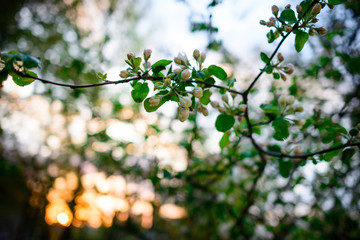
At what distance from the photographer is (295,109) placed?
0.82m

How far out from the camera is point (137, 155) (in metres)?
2.62

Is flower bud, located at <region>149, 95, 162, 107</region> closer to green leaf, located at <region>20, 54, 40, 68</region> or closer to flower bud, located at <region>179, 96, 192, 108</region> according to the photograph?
flower bud, located at <region>179, 96, 192, 108</region>

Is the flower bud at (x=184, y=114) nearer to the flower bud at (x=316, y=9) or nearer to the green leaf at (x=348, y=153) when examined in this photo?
the flower bud at (x=316, y=9)

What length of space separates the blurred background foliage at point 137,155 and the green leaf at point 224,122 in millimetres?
426

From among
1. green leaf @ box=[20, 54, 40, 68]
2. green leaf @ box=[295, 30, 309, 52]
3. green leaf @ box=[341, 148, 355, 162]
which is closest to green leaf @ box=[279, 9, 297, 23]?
green leaf @ box=[295, 30, 309, 52]

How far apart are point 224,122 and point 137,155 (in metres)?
2.07

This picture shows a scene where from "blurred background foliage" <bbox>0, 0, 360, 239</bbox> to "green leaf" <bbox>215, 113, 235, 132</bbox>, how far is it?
0.43 metres

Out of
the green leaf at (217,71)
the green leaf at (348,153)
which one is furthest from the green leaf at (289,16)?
the green leaf at (348,153)

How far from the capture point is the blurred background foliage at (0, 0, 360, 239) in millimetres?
1699

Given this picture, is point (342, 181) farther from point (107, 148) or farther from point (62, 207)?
point (62, 207)

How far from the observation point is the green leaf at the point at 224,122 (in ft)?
2.42

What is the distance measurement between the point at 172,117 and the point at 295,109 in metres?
1.50

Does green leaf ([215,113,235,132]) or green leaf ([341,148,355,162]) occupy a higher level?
green leaf ([215,113,235,132])

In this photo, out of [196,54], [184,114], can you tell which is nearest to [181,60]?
[196,54]
